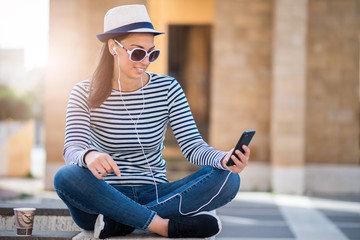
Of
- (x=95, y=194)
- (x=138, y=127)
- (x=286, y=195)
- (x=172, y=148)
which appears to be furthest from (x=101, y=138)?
(x=172, y=148)

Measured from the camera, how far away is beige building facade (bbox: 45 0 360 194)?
826 cm

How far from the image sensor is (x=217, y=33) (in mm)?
8812

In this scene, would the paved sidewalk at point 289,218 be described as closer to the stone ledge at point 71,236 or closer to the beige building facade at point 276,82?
the beige building facade at point 276,82

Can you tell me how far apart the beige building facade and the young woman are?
5802 millimetres

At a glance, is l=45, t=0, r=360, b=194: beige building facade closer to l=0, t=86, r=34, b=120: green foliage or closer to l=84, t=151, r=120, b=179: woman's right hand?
l=84, t=151, r=120, b=179: woman's right hand

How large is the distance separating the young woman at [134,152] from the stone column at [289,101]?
599 cm

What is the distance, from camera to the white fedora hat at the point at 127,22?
2.49 m

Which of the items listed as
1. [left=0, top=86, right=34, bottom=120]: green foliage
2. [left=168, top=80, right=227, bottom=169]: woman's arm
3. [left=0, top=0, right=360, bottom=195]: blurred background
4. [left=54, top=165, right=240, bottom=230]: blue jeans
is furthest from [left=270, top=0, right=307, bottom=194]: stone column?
[left=0, top=86, right=34, bottom=120]: green foliage

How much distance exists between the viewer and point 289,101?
27.6 ft

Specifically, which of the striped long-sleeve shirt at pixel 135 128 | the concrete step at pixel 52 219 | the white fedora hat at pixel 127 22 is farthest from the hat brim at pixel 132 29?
the concrete step at pixel 52 219

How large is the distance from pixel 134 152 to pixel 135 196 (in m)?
0.21

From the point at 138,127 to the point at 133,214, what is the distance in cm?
43

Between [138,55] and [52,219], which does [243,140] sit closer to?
[138,55]

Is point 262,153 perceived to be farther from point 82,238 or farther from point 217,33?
point 82,238
